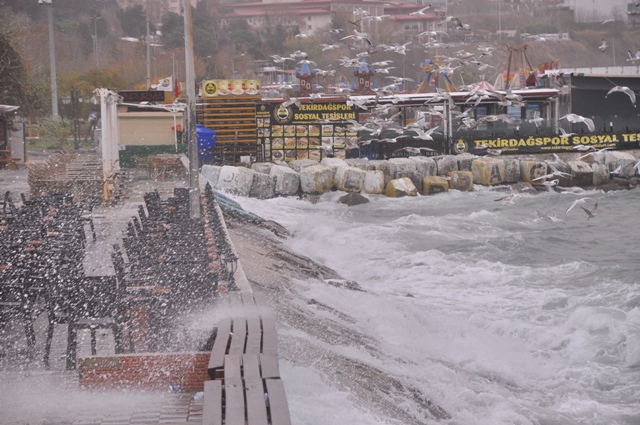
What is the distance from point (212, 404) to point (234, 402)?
17 cm

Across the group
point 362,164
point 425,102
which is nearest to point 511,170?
point 425,102

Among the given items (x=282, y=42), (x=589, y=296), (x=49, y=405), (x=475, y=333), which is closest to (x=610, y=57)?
(x=282, y=42)

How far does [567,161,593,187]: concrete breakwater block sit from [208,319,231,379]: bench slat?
33.2 metres

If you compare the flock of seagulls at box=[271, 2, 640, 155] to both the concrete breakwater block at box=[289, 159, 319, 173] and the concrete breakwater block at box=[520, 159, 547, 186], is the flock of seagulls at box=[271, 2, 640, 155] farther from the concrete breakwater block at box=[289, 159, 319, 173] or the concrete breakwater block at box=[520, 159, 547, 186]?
the concrete breakwater block at box=[289, 159, 319, 173]

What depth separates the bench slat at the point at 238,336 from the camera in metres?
9.62

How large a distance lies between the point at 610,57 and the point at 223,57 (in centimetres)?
3072

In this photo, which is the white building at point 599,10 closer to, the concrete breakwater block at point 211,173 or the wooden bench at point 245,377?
the concrete breakwater block at point 211,173

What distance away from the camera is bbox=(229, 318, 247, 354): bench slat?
31.6 ft

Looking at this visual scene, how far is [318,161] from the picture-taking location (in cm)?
4078

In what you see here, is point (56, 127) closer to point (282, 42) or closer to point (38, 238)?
point (38, 238)

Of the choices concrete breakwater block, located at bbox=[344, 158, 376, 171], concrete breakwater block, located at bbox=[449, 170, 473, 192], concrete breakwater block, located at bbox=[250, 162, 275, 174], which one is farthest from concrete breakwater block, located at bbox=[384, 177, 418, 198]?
concrete breakwater block, located at bbox=[250, 162, 275, 174]

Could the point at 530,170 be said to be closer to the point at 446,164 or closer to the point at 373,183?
the point at 446,164

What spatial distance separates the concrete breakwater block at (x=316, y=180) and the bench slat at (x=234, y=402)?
28619mm

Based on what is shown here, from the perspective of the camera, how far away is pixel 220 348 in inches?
380
